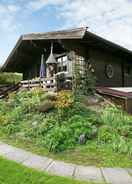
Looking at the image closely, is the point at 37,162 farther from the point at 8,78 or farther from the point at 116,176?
the point at 8,78

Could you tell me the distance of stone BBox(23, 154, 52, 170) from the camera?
191 inches

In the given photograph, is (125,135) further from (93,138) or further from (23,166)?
(23,166)

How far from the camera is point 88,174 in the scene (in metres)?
4.57

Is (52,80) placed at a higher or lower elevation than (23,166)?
higher

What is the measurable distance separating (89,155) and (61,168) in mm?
1060

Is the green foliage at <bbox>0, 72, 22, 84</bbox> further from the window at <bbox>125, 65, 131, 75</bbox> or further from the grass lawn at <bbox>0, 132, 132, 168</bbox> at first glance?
the grass lawn at <bbox>0, 132, 132, 168</bbox>

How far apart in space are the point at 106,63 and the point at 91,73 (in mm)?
2432

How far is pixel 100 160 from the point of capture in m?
5.36

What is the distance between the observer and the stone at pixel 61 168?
4570mm

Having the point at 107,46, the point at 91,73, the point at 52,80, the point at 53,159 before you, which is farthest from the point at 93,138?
the point at 107,46

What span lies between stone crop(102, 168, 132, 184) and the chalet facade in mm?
7182

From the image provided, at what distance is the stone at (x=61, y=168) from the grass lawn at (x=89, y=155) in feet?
0.90

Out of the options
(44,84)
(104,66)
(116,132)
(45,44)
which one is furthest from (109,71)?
(116,132)

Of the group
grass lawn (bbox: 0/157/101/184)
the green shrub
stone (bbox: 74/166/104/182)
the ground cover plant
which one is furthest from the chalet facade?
grass lawn (bbox: 0/157/101/184)
